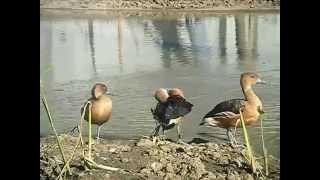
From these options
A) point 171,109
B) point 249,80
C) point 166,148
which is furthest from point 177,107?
point 249,80

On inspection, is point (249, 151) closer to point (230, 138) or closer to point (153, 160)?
point (230, 138)

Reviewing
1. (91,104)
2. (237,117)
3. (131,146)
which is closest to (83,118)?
(91,104)

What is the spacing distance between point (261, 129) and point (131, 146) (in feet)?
1.28

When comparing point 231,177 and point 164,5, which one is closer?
point 231,177

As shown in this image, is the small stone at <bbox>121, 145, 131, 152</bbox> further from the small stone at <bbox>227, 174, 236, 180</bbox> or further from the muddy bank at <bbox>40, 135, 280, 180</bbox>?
the small stone at <bbox>227, 174, 236, 180</bbox>

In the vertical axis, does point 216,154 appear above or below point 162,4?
below

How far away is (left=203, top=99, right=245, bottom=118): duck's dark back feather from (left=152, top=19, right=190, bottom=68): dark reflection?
0.53 ft

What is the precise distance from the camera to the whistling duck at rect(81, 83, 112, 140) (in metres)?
1.42

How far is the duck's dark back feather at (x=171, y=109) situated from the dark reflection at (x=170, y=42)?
110 mm

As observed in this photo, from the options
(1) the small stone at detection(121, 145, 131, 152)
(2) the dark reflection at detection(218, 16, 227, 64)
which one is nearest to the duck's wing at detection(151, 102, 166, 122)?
(1) the small stone at detection(121, 145, 131, 152)

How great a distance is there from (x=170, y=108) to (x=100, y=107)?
0.69ft

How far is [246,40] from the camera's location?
57.5 inches

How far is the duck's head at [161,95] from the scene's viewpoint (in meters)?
1.42

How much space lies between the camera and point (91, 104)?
1.43 m
